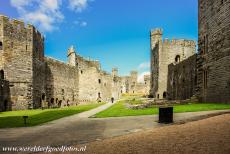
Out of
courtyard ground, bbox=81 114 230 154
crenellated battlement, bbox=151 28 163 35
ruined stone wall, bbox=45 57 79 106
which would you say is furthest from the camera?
crenellated battlement, bbox=151 28 163 35

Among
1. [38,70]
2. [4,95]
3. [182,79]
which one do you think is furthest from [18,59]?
[182,79]

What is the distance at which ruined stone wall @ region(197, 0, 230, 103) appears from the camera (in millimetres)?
17953

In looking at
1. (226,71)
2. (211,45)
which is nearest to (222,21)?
(211,45)

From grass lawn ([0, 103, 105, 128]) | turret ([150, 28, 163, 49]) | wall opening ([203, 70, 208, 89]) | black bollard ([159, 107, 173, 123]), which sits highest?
turret ([150, 28, 163, 49])

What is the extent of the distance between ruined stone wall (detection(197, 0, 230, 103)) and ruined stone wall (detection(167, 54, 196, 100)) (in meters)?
4.66

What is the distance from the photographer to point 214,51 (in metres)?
20.0

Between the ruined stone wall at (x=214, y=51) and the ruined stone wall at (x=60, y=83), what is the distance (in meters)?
22.2

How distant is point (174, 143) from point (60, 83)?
111ft

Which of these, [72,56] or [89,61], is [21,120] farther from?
[89,61]

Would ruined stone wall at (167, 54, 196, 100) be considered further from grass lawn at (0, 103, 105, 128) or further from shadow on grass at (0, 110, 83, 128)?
shadow on grass at (0, 110, 83, 128)

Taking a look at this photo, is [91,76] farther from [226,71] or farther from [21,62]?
[226,71]

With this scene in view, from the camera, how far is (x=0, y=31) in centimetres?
2559

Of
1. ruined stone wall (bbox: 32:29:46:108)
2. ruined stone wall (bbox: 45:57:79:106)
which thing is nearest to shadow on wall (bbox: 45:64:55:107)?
ruined stone wall (bbox: 45:57:79:106)

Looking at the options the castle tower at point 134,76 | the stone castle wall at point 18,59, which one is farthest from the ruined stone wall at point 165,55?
the castle tower at point 134,76
